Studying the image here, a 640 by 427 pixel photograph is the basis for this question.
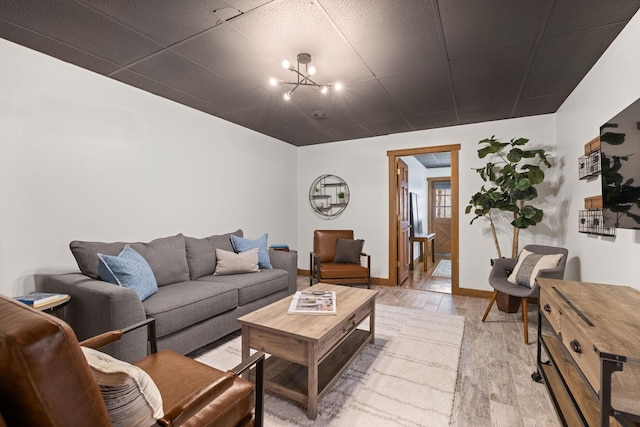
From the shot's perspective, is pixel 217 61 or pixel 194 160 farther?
pixel 194 160

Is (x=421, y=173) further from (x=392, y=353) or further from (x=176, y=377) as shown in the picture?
(x=176, y=377)

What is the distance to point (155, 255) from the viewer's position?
278 centimetres

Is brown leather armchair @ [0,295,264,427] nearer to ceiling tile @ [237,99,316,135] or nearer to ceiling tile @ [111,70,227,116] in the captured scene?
ceiling tile @ [111,70,227,116]

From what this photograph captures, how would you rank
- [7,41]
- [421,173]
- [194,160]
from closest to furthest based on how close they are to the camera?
1. [7,41]
2. [194,160]
3. [421,173]

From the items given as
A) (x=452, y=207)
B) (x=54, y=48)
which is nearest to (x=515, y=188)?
(x=452, y=207)

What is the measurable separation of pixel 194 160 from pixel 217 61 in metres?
1.47

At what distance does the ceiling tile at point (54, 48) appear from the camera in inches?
A: 82.9

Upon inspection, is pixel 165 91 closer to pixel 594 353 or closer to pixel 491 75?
pixel 491 75

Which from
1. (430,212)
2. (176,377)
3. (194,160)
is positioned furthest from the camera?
(430,212)

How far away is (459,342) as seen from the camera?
2.68 m

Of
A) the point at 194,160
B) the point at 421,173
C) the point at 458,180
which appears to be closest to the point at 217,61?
the point at 194,160

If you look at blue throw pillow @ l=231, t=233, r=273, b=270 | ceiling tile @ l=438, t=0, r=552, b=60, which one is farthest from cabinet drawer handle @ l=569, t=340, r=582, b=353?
blue throw pillow @ l=231, t=233, r=273, b=270

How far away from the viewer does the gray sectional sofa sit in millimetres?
1972

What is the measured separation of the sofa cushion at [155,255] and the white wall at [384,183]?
2.82 m
